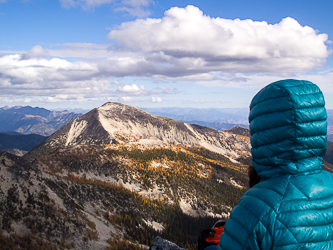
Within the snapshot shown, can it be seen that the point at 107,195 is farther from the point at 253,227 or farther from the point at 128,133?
the point at 128,133

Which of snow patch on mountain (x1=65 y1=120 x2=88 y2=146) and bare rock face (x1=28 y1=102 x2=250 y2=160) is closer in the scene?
bare rock face (x1=28 y1=102 x2=250 y2=160)

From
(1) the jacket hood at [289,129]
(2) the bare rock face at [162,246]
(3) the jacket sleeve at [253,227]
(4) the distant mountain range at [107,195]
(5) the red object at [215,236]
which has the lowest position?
(4) the distant mountain range at [107,195]

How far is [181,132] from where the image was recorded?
588 feet

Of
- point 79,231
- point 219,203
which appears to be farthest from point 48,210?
point 219,203

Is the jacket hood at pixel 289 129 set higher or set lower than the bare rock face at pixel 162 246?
higher

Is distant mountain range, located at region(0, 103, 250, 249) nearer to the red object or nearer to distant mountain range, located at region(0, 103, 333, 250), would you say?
distant mountain range, located at region(0, 103, 333, 250)

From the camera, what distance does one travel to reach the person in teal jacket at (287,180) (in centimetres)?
240

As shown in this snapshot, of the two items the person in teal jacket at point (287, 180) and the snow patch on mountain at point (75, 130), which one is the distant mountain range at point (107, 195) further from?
the person in teal jacket at point (287, 180)

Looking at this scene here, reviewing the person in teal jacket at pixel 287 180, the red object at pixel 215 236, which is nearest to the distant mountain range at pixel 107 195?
the red object at pixel 215 236

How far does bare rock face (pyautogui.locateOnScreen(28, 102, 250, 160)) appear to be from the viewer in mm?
132750

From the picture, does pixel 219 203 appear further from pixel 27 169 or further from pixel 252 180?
pixel 252 180

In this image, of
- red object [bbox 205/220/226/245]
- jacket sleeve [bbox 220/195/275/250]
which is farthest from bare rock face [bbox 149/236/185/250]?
jacket sleeve [bbox 220/195/275/250]

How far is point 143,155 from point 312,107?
87459 mm

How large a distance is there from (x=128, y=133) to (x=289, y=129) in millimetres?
144049
